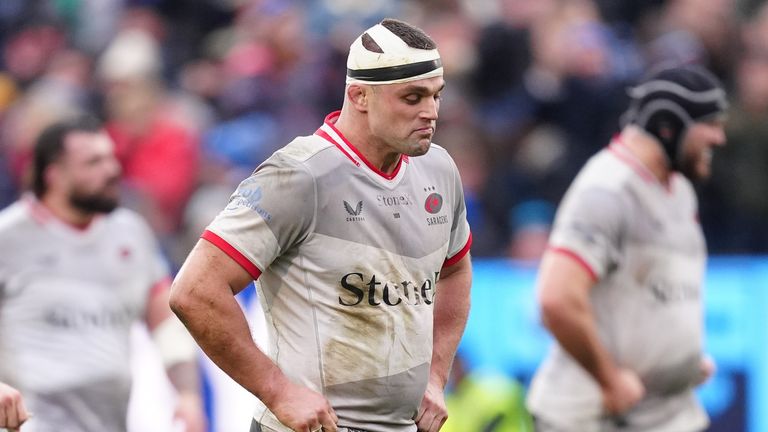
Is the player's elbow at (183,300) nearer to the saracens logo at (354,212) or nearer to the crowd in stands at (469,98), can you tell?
the saracens logo at (354,212)

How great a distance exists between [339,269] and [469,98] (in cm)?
781

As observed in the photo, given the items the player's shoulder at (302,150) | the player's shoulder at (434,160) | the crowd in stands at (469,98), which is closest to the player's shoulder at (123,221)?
the player's shoulder at (434,160)

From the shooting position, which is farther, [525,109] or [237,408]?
[525,109]

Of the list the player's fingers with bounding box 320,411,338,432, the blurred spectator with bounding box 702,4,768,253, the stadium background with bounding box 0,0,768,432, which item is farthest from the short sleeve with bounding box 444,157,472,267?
the blurred spectator with bounding box 702,4,768,253

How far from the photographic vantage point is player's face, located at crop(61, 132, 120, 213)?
806cm

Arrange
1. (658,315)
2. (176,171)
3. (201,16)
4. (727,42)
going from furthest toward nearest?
(201,16) < (176,171) < (727,42) < (658,315)

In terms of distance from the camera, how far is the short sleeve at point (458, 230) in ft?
20.3

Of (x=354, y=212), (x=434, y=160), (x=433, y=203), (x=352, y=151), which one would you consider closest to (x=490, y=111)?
(x=434, y=160)

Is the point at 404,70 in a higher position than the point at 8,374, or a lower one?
higher

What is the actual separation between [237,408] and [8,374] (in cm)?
351

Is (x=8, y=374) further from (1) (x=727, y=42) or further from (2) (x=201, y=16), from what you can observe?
(2) (x=201, y=16)

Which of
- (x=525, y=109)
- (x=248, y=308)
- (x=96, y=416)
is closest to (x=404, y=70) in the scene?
(x=96, y=416)

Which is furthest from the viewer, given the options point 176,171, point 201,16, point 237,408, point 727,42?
point 201,16

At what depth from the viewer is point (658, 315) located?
304 inches
